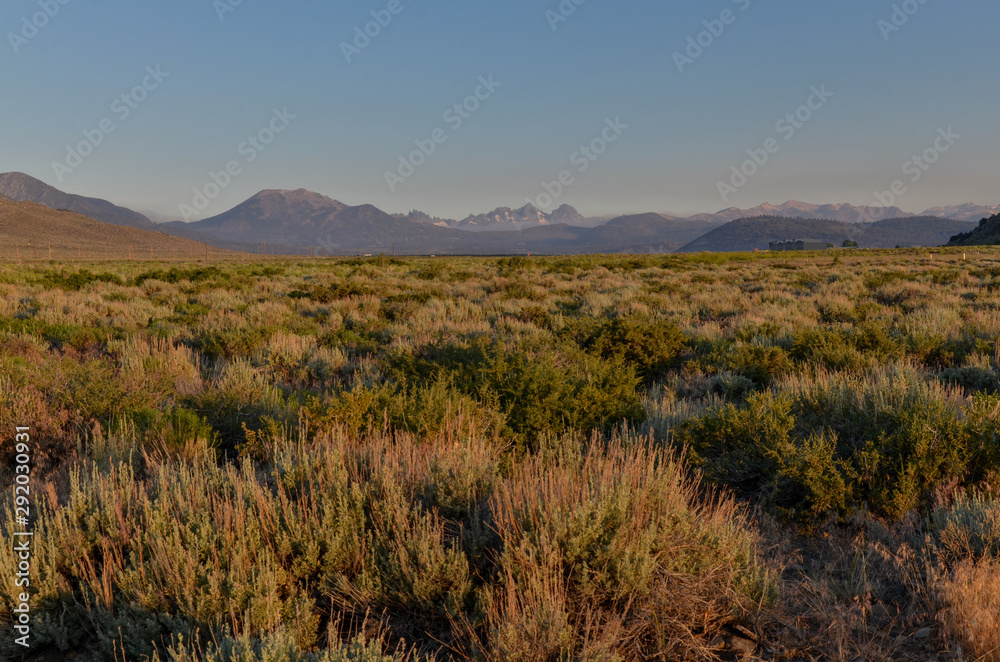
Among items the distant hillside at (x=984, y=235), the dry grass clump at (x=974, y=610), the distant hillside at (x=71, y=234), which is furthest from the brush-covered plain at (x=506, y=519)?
the distant hillside at (x=71, y=234)

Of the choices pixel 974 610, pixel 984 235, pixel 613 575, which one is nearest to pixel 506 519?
pixel 613 575

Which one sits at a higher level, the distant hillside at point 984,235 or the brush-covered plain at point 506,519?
the distant hillside at point 984,235

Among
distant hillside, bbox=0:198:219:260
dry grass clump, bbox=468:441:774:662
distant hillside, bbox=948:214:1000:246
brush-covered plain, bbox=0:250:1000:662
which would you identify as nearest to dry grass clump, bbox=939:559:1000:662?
brush-covered plain, bbox=0:250:1000:662

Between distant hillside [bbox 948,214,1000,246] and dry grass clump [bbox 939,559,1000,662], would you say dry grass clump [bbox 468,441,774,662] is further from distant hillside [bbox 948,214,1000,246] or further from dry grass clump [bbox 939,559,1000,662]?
distant hillside [bbox 948,214,1000,246]

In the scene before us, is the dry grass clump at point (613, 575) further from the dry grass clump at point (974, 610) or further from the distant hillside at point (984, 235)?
the distant hillside at point (984, 235)

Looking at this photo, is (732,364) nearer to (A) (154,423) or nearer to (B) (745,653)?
(B) (745,653)

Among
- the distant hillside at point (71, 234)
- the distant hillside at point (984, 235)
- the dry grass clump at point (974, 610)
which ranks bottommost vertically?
the dry grass clump at point (974, 610)

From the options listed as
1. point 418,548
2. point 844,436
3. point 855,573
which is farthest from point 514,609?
point 844,436

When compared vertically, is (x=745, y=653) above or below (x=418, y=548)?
below

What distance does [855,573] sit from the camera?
3000 millimetres

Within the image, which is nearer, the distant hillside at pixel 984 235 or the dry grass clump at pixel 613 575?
the dry grass clump at pixel 613 575

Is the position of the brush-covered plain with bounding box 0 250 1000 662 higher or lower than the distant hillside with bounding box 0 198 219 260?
lower

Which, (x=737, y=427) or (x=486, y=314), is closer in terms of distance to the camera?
(x=737, y=427)

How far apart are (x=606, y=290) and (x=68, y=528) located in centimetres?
1731
